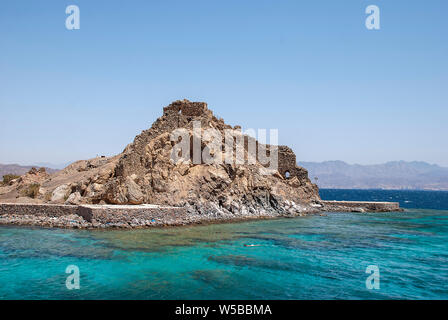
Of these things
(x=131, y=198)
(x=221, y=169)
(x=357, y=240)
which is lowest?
(x=357, y=240)

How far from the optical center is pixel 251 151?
126ft

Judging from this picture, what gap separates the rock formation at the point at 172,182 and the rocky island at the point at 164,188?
7 cm

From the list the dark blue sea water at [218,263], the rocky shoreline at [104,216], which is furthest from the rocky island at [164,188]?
the dark blue sea water at [218,263]

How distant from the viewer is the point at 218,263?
14.7 metres

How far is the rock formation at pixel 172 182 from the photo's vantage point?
2706 cm

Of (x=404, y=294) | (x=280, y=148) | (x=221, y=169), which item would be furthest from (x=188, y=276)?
(x=280, y=148)

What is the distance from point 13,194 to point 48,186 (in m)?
3.33

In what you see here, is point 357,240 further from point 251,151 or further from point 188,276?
point 251,151

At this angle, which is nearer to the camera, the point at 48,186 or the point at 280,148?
the point at 48,186

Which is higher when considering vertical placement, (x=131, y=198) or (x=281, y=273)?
(x=131, y=198)

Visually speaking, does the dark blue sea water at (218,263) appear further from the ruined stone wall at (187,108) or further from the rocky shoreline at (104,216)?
the ruined stone wall at (187,108)

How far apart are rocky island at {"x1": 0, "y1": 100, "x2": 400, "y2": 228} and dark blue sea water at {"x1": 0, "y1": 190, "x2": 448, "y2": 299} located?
225 centimetres

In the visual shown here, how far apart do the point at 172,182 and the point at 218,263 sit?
586 inches

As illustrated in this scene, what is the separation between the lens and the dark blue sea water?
11375 mm
